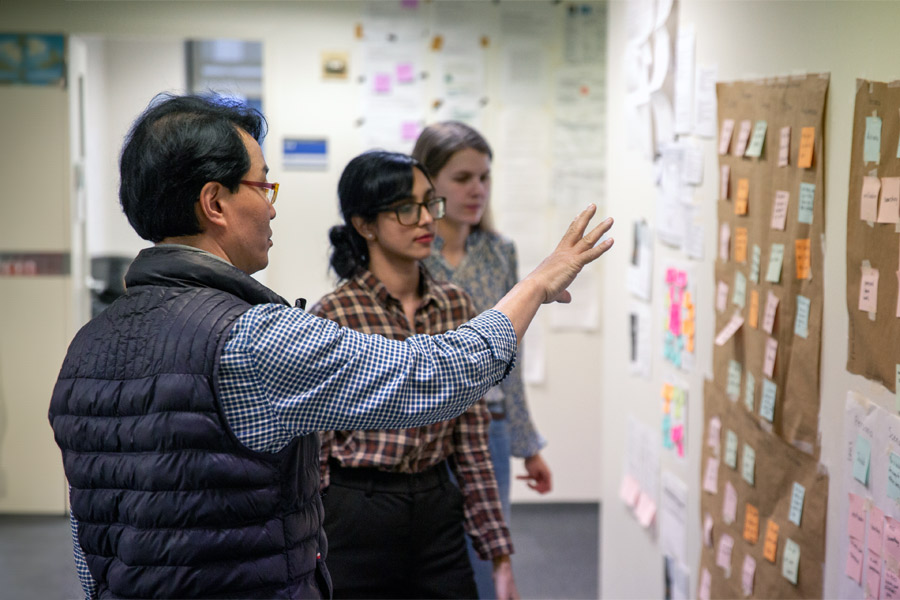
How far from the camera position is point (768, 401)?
2121 millimetres

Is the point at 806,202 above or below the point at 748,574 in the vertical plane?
above

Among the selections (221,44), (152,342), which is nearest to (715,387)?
(152,342)

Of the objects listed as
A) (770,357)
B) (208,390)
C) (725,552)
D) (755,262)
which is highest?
(755,262)

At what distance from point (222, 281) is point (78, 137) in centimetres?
381

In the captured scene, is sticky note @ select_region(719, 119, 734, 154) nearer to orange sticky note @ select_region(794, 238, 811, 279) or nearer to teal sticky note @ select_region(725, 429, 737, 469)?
orange sticky note @ select_region(794, 238, 811, 279)

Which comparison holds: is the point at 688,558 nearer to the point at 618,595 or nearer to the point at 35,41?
the point at 618,595

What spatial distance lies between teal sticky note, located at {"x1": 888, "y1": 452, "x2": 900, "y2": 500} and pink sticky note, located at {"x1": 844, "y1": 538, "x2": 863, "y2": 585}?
0.58 ft

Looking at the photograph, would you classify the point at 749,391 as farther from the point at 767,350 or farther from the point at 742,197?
the point at 742,197

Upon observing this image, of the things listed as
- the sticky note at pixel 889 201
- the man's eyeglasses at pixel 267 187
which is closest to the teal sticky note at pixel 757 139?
the sticky note at pixel 889 201

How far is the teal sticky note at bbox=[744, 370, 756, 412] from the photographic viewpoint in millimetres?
2199

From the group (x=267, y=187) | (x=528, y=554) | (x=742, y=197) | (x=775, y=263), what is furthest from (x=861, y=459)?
(x=528, y=554)

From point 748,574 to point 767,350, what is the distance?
578 mm

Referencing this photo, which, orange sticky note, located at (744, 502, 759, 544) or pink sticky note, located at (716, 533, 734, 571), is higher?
orange sticky note, located at (744, 502, 759, 544)

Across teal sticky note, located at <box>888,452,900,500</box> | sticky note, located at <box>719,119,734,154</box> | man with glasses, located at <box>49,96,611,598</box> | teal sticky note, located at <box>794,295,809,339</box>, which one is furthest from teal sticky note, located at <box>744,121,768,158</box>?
man with glasses, located at <box>49,96,611,598</box>
